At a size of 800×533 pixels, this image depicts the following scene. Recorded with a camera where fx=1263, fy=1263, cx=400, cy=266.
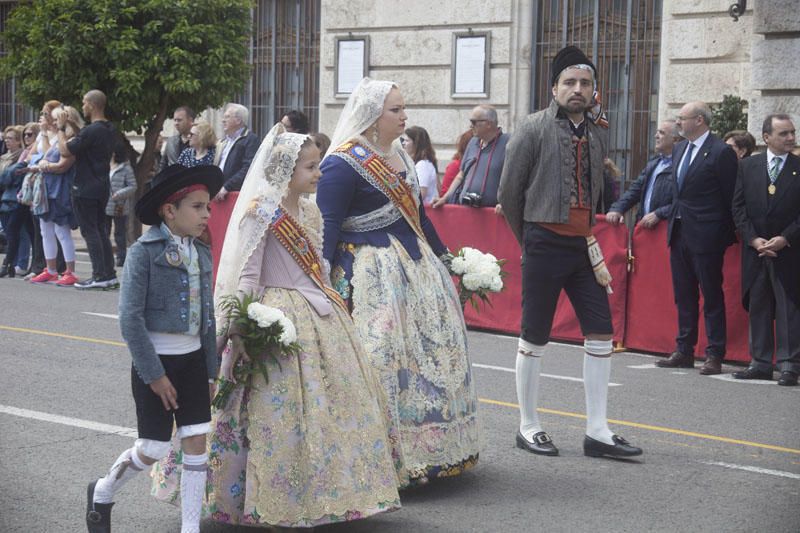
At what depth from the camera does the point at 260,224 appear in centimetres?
526

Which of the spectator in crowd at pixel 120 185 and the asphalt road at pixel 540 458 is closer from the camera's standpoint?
the asphalt road at pixel 540 458

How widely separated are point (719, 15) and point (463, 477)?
34.5ft

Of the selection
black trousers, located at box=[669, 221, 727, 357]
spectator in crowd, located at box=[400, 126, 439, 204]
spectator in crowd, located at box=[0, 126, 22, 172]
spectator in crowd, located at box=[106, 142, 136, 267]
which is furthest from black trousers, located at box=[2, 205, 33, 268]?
A: black trousers, located at box=[669, 221, 727, 357]

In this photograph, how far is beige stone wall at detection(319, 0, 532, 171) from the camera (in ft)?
56.5

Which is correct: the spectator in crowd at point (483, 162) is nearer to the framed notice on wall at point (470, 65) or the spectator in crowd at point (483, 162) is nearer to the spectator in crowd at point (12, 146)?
the framed notice on wall at point (470, 65)

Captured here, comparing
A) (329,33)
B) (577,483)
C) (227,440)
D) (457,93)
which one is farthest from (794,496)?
(329,33)

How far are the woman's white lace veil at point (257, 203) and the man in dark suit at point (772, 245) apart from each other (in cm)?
510

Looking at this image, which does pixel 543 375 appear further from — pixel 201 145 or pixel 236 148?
pixel 201 145

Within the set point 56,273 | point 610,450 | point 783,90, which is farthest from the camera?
point 56,273

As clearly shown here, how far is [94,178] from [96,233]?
0.59 metres

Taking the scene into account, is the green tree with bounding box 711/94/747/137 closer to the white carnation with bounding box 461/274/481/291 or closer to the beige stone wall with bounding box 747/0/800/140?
the beige stone wall with bounding box 747/0/800/140

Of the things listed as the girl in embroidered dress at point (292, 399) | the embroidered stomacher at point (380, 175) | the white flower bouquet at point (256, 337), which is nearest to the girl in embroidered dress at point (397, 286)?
the embroidered stomacher at point (380, 175)

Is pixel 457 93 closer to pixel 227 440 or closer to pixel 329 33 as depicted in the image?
pixel 329 33

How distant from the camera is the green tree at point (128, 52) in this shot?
16375mm
